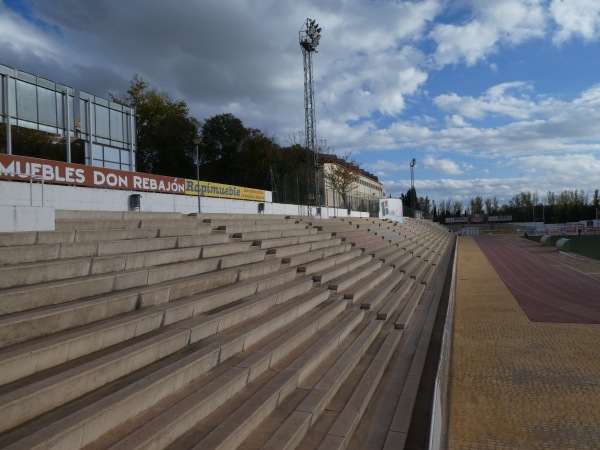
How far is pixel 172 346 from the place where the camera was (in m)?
4.67

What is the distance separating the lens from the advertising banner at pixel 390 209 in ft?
126

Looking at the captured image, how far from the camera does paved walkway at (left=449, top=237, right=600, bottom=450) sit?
20.0ft

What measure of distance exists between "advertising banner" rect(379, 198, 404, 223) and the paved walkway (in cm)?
2470

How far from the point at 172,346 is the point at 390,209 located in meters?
36.9

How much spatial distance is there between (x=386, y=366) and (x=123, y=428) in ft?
14.5

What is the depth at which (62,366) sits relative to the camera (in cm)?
375

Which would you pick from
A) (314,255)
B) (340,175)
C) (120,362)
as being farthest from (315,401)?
(340,175)

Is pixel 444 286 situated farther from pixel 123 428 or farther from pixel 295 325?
pixel 123 428

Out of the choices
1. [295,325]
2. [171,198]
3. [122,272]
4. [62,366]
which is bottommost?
[295,325]

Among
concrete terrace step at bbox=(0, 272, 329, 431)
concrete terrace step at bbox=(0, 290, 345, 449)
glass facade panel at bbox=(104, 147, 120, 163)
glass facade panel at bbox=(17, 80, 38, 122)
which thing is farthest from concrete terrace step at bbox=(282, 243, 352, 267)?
glass facade panel at bbox=(104, 147, 120, 163)

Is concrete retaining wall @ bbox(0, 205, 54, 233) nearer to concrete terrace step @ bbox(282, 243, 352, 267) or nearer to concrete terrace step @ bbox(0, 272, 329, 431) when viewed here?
concrete terrace step @ bbox(0, 272, 329, 431)

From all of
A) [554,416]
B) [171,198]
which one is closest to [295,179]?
[171,198]

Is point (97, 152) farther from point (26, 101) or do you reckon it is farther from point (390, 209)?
point (390, 209)

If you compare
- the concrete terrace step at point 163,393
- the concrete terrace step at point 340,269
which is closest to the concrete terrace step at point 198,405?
the concrete terrace step at point 163,393
